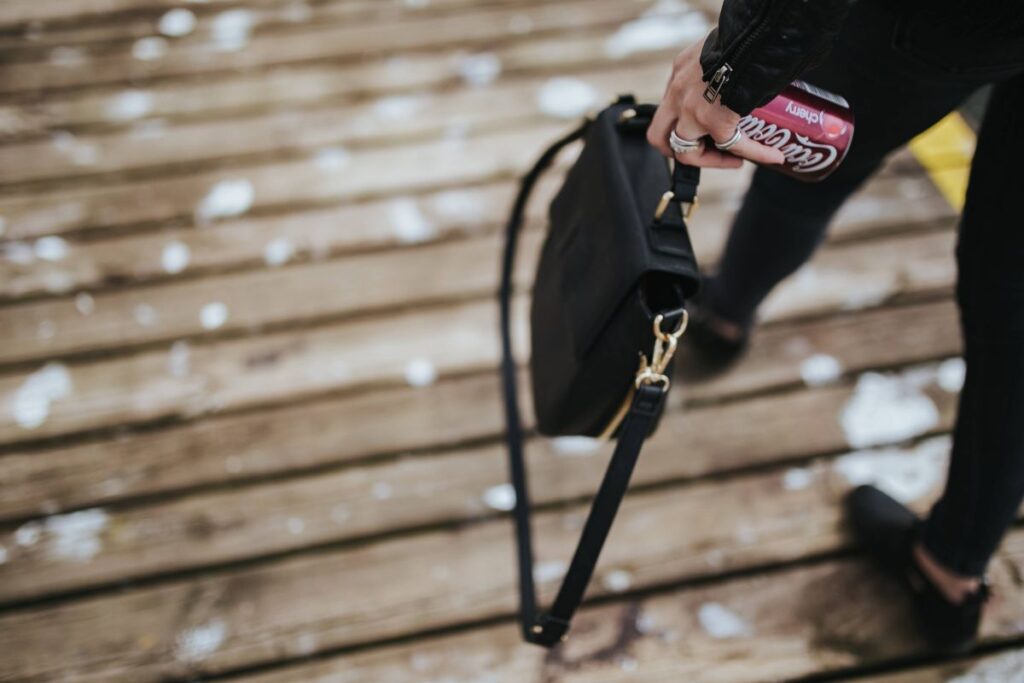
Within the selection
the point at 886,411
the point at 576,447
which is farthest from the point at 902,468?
the point at 576,447

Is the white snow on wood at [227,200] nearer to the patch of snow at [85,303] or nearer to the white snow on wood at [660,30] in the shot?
the patch of snow at [85,303]

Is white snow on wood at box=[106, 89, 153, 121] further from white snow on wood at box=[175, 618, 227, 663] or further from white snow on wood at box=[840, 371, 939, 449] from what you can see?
white snow on wood at box=[840, 371, 939, 449]

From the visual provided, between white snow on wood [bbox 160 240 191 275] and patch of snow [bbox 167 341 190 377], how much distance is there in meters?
0.16

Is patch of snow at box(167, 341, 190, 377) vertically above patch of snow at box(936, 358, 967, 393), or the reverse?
patch of snow at box(167, 341, 190, 377)

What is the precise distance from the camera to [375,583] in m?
0.93

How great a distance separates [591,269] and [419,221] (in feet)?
2.15

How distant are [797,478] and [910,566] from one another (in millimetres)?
184

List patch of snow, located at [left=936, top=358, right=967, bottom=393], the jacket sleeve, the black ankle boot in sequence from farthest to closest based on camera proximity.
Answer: patch of snow, located at [left=936, top=358, right=967, bottom=393]
the black ankle boot
the jacket sleeve

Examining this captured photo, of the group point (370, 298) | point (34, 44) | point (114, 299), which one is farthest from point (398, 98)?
point (34, 44)

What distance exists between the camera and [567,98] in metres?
1.50

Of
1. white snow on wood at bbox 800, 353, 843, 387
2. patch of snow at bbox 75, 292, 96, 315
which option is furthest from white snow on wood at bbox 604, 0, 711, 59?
patch of snow at bbox 75, 292, 96, 315

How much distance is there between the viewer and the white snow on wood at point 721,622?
90 cm

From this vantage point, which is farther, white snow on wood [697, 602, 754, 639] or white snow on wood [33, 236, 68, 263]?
white snow on wood [33, 236, 68, 263]

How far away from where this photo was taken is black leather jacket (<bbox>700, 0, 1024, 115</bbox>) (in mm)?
489
